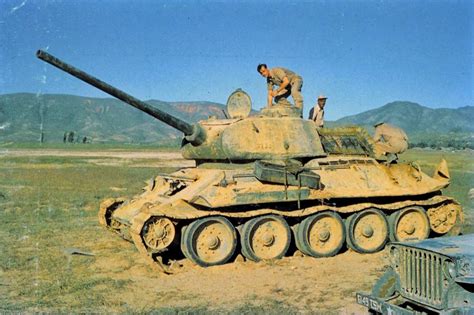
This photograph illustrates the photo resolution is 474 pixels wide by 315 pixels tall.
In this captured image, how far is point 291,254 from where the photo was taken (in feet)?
37.0

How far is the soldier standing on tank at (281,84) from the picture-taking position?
1226cm

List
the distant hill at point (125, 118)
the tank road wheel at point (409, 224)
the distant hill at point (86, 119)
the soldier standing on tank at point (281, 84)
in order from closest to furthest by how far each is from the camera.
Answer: the tank road wheel at point (409, 224) → the soldier standing on tank at point (281, 84) → the distant hill at point (86, 119) → the distant hill at point (125, 118)

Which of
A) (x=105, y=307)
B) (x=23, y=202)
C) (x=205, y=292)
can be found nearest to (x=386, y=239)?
(x=205, y=292)

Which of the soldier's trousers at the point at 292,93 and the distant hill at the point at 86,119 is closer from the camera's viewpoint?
the soldier's trousers at the point at 292,93

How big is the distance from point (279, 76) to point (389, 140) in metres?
2.95

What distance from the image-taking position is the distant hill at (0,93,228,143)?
11360 centimetres

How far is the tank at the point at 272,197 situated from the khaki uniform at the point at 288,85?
31 centimetres

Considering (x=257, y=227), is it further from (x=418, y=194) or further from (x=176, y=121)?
(x=418, y=194)

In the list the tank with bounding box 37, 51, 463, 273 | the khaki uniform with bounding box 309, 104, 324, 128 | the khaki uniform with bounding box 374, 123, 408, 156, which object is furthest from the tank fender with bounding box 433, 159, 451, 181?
the khaki uniform with bounding box 309, 104, 324, 128

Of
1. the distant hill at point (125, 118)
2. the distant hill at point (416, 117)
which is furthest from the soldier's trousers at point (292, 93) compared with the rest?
the distant hill at point (416, 117)

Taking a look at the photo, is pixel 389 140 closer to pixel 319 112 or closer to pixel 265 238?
pixel 319 112

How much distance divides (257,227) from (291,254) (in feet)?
4.10

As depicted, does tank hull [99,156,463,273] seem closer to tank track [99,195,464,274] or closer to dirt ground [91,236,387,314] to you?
tank track [99,195,464,274]

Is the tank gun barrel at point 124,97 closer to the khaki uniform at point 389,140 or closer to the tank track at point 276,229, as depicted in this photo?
the tank track at point 276,229
